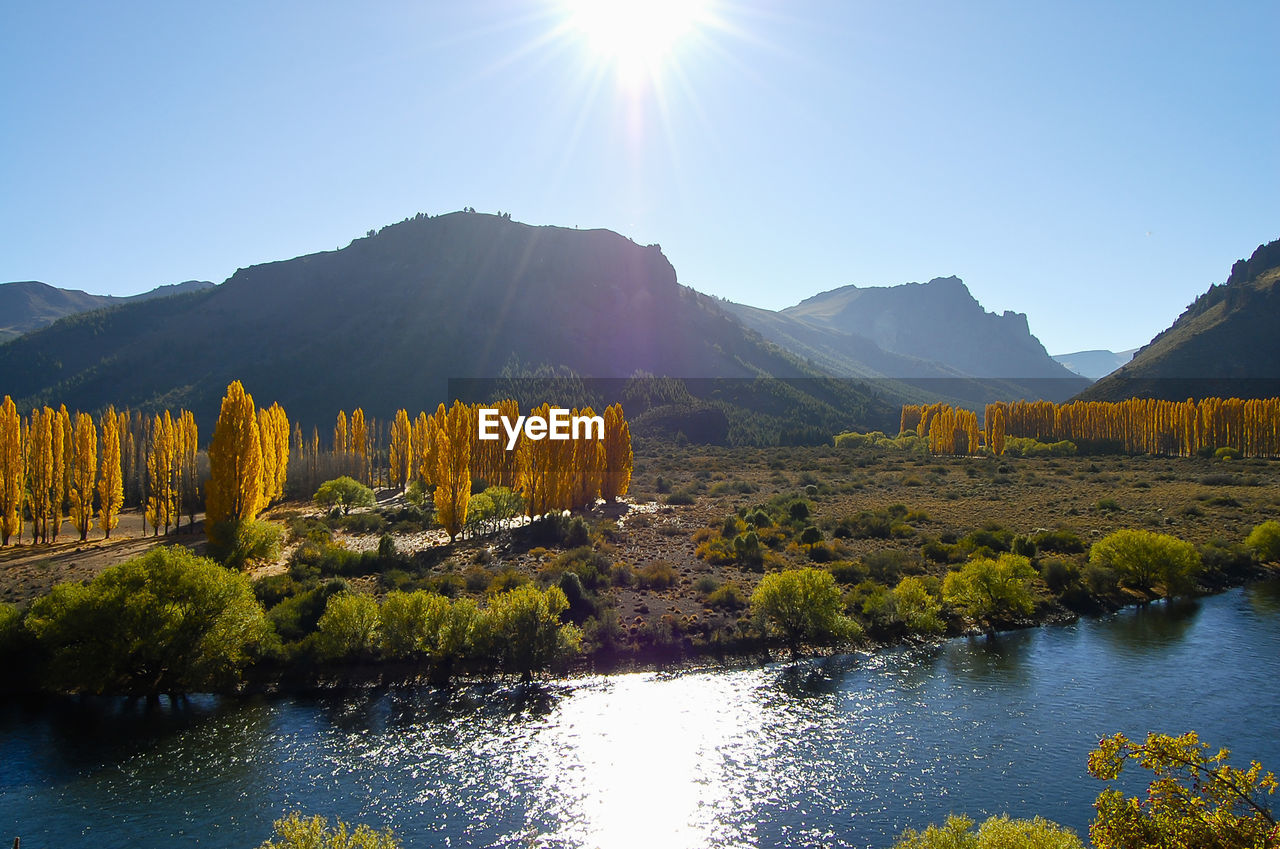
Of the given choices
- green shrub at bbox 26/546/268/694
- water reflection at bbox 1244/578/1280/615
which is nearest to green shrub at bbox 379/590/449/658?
green shrub at bbox 26/546/268/694

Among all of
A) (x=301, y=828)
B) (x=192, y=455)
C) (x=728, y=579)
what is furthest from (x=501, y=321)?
(x=301, y=828)

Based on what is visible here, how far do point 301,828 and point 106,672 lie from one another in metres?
19.2

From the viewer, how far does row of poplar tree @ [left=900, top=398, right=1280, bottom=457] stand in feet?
324

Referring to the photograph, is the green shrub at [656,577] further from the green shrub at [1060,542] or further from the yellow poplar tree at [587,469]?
the green shrub at [1060,542]

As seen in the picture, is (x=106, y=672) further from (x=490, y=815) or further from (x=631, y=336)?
(x=631, y=336)

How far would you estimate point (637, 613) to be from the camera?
34.8 metres

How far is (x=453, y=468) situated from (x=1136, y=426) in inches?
4268

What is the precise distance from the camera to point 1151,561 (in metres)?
39.8

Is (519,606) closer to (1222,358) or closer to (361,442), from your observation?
(361,442)

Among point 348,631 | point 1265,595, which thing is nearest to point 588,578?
point 348,631

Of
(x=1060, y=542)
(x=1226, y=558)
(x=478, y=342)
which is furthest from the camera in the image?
(x=478, y=342)

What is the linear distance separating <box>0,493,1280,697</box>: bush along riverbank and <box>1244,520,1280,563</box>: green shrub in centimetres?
10

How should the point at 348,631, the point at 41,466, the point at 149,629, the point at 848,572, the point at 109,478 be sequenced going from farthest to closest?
the point at 109,478 → the point at 41,466 → the point at 848,572 → the point at 348,631 → the point at 149,629

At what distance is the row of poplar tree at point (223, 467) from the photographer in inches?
1674
